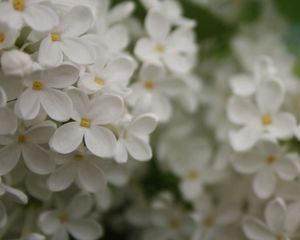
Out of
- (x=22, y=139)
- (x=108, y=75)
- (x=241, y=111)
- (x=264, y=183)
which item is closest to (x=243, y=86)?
(x=241, y=111)

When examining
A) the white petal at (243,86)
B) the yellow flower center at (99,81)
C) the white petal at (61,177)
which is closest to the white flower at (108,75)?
the yellow flower center at (99,81)

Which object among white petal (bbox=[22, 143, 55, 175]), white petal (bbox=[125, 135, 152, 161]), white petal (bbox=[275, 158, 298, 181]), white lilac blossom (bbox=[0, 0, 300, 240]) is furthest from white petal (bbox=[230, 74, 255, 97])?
white petal (bbox=[22, 143, 55, 175])

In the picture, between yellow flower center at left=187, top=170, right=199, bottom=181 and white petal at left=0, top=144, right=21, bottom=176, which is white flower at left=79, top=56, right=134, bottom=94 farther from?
yellow flower center at left=187, top=170, right=199, bottom=181

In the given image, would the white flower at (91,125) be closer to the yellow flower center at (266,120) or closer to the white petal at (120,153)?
the white petal at (120,153)

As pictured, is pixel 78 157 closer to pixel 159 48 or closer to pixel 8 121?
pixel 8 121

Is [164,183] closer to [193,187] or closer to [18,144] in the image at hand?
[193,187]
